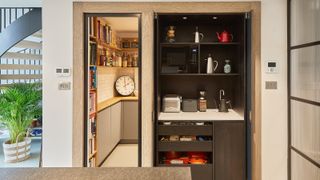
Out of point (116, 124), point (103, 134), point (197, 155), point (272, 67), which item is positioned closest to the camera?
point (272, 67)

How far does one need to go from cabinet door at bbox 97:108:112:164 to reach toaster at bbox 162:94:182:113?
91 centimetres

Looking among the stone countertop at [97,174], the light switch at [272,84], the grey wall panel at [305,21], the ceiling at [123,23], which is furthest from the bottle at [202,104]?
the stone countertop at [97,174]

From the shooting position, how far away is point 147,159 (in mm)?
3211

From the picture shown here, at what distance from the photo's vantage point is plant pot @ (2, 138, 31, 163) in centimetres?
415

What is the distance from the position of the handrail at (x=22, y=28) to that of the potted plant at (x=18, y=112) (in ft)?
2.25

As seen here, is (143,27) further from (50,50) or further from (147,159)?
(147,159)

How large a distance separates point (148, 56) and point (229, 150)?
58.1 inches

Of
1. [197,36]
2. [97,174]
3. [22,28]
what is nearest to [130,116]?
[197,36]

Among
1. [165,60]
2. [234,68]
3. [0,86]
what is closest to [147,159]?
[165,60]

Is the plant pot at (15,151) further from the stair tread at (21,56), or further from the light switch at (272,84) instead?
the light switch at (272,84)

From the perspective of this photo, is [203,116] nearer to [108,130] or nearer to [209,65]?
[209,65]

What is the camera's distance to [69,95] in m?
3.19

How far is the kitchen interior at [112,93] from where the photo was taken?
363 centimetres

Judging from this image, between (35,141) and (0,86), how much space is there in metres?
1.43
